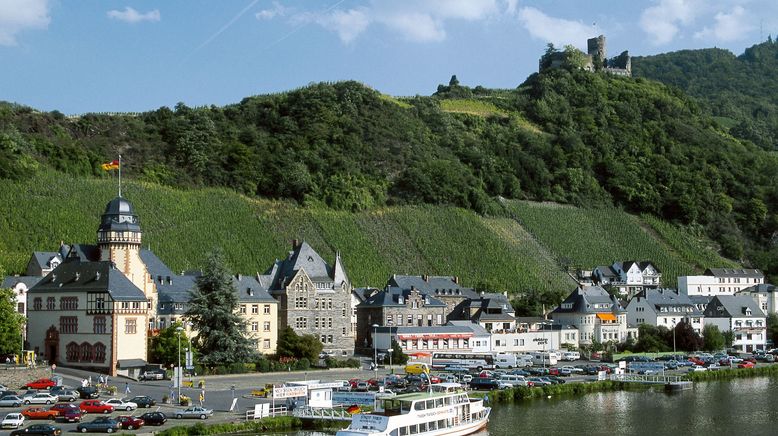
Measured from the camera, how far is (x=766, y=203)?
6383 inches

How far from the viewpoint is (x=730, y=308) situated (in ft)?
380

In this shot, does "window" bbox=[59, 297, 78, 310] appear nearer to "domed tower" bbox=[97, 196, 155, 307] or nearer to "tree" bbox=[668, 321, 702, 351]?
"domed tower" bbox=[97, 196, 155, 307]

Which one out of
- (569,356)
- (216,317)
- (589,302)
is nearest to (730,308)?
(589,302)

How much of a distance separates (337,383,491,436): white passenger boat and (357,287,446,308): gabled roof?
123 feet

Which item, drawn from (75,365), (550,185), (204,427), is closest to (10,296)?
(75,365)

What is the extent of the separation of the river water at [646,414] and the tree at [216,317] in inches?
801

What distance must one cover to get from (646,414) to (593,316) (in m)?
41.9

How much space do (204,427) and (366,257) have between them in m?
62.3

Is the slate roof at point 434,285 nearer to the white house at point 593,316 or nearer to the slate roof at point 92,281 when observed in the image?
the white house at point 593,316

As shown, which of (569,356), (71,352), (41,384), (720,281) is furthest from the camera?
(720,281)

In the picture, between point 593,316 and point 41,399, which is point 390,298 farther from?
point 41,399

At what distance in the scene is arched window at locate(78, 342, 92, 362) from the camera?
71.4 metres

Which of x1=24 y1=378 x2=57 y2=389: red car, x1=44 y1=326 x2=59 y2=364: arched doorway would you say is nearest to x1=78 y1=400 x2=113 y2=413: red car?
x1=24 y1=378 x2=57 y2=389: red car

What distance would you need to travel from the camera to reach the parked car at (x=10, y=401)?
5581 cm
